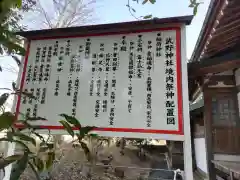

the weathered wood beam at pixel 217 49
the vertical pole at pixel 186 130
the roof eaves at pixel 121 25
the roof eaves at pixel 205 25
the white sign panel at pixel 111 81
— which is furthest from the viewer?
the weathered wood beam at pixel 217 49

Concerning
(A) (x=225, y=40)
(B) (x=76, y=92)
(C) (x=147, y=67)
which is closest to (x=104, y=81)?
(B) (x=76, y=92)

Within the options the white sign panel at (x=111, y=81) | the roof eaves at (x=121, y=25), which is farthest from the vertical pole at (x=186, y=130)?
the roof eaves at (x=121, y=25)

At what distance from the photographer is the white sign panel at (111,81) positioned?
200 centimetres

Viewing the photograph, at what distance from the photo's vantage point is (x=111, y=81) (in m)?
2.21

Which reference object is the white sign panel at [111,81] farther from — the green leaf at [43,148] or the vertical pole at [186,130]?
the green leaf at [43,148]

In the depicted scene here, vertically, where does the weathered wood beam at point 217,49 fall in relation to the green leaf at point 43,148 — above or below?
above

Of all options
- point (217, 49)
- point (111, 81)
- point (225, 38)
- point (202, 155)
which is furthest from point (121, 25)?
Answer: point (202, 155)

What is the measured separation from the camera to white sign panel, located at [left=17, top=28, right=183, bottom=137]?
200 centimetres

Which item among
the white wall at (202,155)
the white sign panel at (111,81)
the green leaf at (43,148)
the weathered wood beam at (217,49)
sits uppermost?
the weathered wood beam at (217,49)

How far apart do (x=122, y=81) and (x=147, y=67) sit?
31cm

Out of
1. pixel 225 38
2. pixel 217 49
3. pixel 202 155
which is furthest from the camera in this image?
pixel 202 155

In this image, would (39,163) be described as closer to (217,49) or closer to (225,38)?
(225,38)

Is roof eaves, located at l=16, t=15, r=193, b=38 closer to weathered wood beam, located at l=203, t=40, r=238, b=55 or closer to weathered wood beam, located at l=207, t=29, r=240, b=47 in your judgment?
weathered wood beam, located at l=207, t=29, r=240, b=47

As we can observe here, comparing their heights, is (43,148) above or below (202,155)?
above
